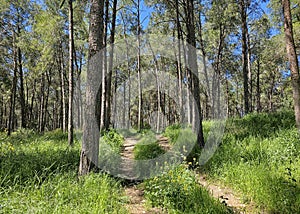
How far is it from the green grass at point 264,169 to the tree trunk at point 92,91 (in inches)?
119

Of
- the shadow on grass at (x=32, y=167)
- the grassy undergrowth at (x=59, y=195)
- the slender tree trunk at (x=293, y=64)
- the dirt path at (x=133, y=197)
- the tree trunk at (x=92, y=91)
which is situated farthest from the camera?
the slender tree trunk at (x=293, y=64)

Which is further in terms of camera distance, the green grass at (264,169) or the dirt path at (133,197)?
the dirt path at (133,197)

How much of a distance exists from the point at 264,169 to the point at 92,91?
13.1 feet

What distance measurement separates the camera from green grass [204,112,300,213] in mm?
3852

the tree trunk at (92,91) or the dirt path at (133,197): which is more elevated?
the tree trunk at (92,91)

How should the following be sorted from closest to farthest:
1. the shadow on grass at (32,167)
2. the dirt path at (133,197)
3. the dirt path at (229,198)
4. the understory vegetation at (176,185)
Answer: the understory vegetation at (176,185) → the dirt path at (229,198) → the dirt path at (133,197) → the shadow on grass at (32,167)

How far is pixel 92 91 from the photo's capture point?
4.93 meters

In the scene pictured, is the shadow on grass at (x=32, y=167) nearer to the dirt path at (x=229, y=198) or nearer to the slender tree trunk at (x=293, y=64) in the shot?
the dirt path at (x=229, y=198)

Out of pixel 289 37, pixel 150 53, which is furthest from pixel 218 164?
pixel 150 53

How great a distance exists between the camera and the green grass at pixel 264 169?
385cm

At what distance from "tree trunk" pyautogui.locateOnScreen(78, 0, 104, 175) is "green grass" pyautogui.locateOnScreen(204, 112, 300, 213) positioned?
302 centimetres

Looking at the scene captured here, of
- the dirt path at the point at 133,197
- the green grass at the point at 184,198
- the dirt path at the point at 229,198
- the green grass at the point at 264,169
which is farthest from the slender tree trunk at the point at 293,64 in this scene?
the dirt path at the point at 133,197

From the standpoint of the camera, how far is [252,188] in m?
4.29

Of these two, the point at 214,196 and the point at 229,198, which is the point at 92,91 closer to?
the point at 214,196
